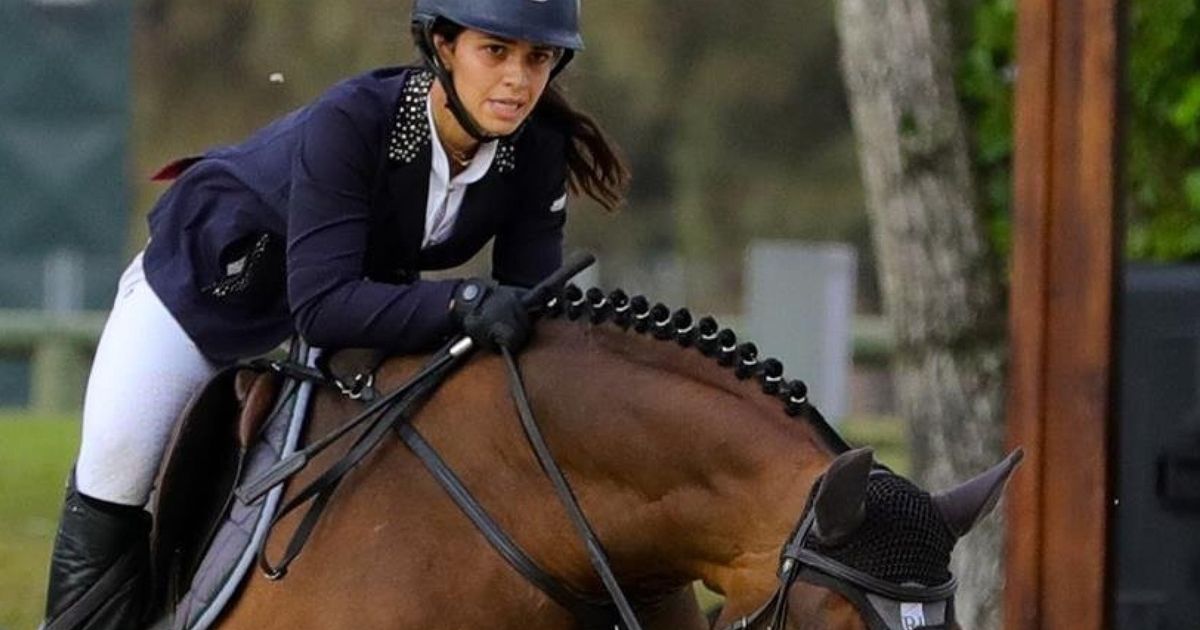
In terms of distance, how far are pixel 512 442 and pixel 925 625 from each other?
0.84 meters

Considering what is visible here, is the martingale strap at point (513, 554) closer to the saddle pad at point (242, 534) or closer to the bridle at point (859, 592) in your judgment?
the saddle pad at point (242, 534)

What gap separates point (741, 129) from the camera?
35.1 m

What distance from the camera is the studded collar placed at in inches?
171

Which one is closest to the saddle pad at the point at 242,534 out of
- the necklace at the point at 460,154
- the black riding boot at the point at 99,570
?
the black riding boot at the point at 99,570

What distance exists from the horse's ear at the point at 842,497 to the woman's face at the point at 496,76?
97 cm

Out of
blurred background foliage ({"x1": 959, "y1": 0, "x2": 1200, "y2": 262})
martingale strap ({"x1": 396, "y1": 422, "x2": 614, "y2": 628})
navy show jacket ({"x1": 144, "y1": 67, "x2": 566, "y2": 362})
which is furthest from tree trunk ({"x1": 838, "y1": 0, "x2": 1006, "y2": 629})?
martingale strap ({"x1": 396, "y1": 422, "x2": 614, "y2": 628})

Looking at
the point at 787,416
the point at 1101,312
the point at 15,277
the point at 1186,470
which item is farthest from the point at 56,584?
the point at 15,277

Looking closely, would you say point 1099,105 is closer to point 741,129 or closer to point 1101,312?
point 1101,312

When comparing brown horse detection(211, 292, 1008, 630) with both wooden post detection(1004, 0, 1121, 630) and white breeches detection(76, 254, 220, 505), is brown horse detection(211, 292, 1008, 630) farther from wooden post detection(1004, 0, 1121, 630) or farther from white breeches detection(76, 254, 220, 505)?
wooden post detection(1004, 0, 1121, 630)

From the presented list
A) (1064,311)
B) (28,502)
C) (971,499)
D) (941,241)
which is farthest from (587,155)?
(28,502)

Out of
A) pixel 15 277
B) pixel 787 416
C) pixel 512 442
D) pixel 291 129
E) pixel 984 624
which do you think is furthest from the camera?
pixel 15 277

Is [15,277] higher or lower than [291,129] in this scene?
lower

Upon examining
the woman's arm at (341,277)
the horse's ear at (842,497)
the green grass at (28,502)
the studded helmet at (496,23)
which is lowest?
the green grass at (28,502)

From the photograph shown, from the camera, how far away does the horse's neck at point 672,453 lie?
12.5 feet
